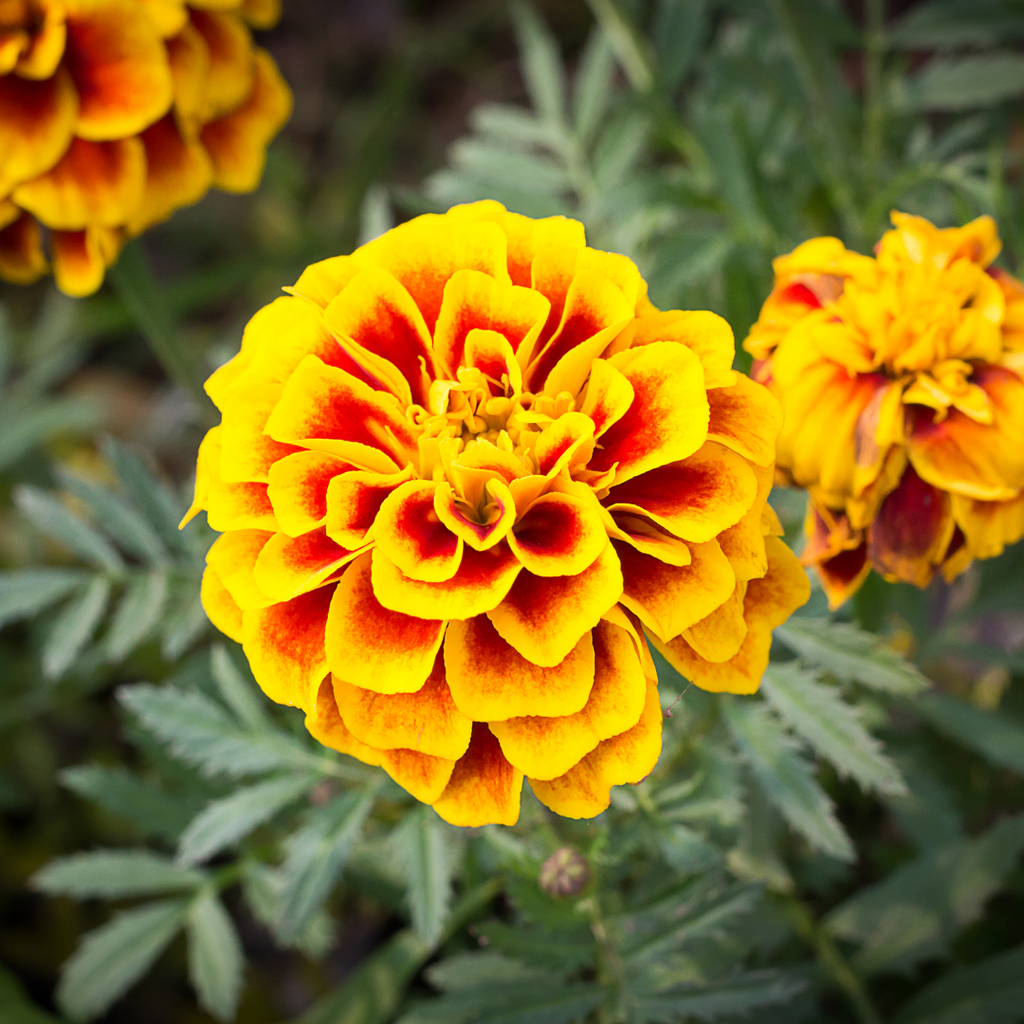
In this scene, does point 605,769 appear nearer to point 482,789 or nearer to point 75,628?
point 482,789

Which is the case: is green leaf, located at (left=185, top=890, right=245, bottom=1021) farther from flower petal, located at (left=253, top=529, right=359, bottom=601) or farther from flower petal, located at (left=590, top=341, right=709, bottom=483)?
flower petal, located at (left=590, top=341, right=709, bottom=483)

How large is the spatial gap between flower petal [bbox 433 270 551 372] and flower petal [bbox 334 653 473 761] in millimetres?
268

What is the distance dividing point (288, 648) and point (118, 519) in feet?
2.59

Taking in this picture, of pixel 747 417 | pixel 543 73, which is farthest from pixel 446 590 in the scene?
pixel 543 73

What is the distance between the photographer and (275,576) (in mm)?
699

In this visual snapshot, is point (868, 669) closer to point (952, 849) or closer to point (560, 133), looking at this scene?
point (952, 849)

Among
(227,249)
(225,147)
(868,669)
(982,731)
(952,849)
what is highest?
(225,147)

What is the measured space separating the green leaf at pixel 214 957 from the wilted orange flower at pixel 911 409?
939 mm

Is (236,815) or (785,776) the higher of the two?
(785,776)

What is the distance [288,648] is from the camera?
0.73 m

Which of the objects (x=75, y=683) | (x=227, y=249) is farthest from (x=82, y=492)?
(x=227, y=249)

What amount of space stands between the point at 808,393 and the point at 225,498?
1.72 feet

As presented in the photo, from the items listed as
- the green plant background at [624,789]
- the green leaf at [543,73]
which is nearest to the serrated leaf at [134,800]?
the green plant background at [624,789]

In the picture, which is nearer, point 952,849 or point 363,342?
point 363,342
